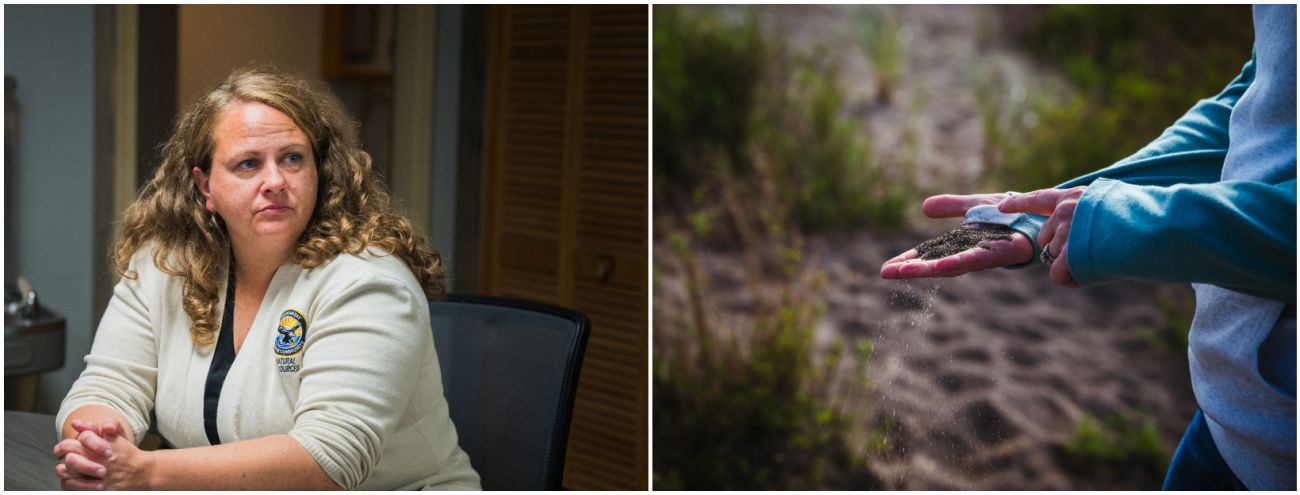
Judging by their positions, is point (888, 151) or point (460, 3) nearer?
point (460, 3)

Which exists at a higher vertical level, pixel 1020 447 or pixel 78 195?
pixel 78 195

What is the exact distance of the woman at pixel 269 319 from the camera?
1.03m

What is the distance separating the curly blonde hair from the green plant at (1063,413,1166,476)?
2358 millimetres

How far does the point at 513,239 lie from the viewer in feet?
8.43

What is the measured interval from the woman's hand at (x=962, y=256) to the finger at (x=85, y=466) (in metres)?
0.77

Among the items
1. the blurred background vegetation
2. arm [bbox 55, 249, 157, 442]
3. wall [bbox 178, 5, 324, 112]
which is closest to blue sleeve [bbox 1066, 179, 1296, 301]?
arm [bbox 55, 249, 157, 442]

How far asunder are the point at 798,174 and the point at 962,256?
6.81 ft

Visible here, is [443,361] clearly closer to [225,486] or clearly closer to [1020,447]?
[225,486]

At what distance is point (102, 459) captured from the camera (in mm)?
961

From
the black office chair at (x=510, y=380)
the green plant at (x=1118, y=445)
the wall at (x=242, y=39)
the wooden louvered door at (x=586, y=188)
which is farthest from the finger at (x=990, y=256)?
the green plant at (x=1118, y=445)

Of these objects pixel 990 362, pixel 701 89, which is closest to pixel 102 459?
pixel 701 89

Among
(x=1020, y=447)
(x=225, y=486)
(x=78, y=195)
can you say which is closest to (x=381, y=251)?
(x=225, y=486)

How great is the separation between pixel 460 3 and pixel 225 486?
65.1 inches

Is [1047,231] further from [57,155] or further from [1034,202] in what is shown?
[57,155]
